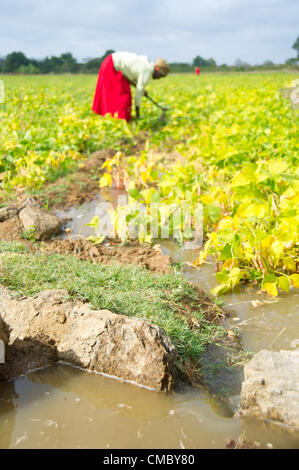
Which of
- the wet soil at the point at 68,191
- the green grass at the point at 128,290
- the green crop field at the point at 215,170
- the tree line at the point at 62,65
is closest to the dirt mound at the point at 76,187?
the wet soil at the point at 68,191

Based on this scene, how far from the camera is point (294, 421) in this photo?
195cm

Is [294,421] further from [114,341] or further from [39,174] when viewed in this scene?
[39,174]

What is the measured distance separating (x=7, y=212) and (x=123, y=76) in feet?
18.5

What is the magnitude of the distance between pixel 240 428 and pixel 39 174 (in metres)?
4.30

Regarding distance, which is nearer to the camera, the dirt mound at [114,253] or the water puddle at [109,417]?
the water puddle at [109,417]

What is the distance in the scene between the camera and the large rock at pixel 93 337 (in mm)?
2219

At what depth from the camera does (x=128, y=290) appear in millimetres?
2914

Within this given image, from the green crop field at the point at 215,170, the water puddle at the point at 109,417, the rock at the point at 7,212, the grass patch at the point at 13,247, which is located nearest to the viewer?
the water puddle at the point at 109,417

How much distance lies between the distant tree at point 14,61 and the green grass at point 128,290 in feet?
179

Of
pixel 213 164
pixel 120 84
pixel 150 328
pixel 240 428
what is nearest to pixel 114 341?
pixel 150 328

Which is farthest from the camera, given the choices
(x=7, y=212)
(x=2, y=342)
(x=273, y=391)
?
(x=7, y=212)
